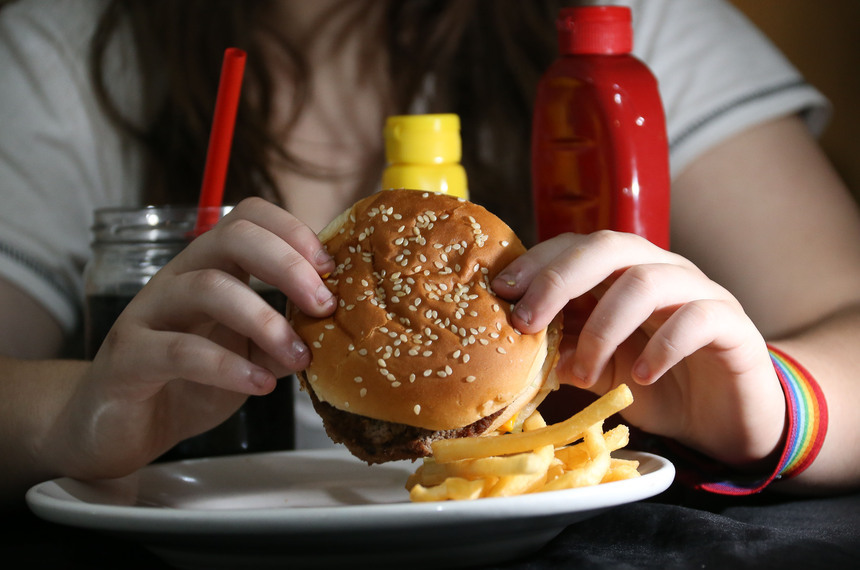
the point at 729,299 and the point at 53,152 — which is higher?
the point at 53,152

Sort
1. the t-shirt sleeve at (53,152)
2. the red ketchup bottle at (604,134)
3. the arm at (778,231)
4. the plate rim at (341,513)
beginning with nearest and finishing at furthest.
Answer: the plate rim at (341,513)
the red ketchup bottle at (604,134)
the arm at (778,231)
the t-shirt sleeve at (53,152)

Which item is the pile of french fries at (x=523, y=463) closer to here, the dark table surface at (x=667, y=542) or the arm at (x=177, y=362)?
the dark table surface at (x=667, y=542)

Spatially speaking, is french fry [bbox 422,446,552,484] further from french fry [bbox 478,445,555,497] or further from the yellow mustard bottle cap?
the yellow mustard bottle cap

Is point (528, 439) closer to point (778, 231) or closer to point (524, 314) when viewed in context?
point (524, 314)

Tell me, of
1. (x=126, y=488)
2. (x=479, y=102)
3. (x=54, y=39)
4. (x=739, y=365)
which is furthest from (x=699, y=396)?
(x=54, y=39)

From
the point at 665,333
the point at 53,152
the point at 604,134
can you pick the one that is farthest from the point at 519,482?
the point at 53,152

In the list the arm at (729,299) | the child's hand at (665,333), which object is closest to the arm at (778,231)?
the arm at (729,299)
